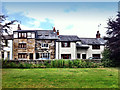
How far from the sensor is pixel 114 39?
20.8 metres

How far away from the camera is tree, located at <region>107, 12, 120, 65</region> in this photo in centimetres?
1930

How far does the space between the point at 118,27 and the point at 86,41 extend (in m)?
14.5

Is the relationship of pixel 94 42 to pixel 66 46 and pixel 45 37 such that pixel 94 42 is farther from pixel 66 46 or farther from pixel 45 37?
pixel 45 37

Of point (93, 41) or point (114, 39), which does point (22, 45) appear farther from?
point (114, 39)

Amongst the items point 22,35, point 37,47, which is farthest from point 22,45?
point 37,47

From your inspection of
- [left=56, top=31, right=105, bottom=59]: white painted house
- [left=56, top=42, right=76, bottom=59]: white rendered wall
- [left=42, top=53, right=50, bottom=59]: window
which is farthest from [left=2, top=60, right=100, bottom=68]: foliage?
[left=42, top=53, right=50, bottom=59]: window

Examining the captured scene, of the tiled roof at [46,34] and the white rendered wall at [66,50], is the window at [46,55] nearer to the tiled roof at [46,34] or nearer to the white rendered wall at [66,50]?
the white rendered wall at [66,50]

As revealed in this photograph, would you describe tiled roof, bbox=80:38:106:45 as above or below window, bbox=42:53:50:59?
above

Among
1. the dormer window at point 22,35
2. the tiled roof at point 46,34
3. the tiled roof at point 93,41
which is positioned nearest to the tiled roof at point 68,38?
the tiled roof at point 46,34

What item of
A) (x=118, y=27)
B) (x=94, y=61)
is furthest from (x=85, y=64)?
(x=118, y=27)

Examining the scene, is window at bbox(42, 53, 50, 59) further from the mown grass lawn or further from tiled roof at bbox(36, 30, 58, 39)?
the mown grass lawn

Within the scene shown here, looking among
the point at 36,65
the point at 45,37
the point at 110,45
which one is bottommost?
the point at 36,65

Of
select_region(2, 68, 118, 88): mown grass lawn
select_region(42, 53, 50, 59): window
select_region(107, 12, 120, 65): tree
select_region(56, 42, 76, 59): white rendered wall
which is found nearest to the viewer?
select_region(2, 68, 118, 88): mown grass lawn

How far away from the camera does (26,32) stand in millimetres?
31375
